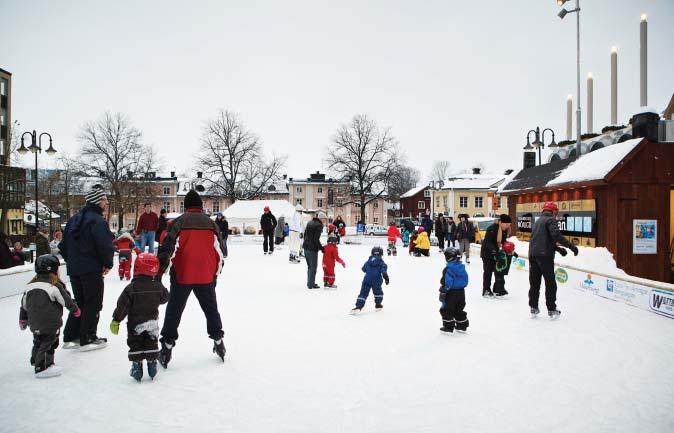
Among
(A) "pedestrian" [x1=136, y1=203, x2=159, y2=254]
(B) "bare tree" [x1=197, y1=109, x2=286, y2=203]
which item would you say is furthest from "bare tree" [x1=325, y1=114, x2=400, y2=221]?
(A) "pedestrian" [x1=136, y1=203, x2=159, y2=254]

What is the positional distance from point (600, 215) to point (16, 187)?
29663mm

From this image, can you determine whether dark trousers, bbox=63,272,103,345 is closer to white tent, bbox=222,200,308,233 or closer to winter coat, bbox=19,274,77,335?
winter coat, bbox=19,274,77,335

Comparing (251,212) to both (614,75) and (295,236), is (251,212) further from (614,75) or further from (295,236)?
(614,75)

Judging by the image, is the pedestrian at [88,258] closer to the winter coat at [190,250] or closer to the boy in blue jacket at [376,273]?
the winter coat at [190,250]

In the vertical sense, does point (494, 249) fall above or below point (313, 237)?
below

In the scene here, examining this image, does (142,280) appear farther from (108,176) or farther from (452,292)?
(108,176)

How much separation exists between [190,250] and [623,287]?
791 cm

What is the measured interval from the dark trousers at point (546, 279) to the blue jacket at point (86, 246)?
593cm

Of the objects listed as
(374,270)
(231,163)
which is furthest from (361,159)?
(374,270)

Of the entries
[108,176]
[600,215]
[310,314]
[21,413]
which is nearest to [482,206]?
[108,176]

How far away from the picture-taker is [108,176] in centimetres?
4109

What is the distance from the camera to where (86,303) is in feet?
16.3

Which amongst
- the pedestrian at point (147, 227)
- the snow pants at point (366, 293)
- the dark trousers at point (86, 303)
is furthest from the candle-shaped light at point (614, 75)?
the dark trousers at point (86, 303)

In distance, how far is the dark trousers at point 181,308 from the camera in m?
4.48
